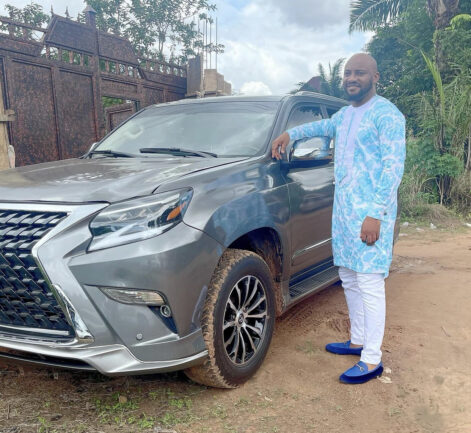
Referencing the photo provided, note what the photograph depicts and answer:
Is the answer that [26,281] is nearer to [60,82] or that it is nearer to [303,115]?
[303,115]

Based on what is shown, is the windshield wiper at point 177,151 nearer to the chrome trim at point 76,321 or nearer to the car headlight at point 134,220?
the car headlight at point 134,220

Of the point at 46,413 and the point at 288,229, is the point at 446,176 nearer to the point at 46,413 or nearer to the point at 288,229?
the point at 288,229

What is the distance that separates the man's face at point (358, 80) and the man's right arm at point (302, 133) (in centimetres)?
39

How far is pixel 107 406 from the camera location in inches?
100

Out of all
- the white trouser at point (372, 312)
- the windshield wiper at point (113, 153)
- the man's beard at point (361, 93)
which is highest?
the man's beard at point (361, 93)

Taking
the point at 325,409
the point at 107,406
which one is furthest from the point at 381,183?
the point at 107,406

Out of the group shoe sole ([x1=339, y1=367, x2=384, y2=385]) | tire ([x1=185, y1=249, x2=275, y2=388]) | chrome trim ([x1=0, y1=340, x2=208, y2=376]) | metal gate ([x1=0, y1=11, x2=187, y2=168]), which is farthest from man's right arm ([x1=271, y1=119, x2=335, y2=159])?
metal gate ([x1=0, y1=11, x2=187, y2=168])

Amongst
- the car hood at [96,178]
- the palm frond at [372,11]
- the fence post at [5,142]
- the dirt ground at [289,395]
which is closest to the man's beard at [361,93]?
the car hood at [96,178]

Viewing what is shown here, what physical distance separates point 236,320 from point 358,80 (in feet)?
5.19

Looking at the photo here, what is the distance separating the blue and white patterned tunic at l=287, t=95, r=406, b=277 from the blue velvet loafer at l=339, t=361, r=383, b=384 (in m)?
0.59

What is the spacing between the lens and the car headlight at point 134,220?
2160mm

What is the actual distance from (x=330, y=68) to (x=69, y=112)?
2217 cm

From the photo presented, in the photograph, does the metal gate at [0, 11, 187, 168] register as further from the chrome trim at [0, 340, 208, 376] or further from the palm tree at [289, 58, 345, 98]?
the palm tree at [289, 58, 345, 98]

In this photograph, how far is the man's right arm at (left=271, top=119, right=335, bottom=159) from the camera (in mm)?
3152
